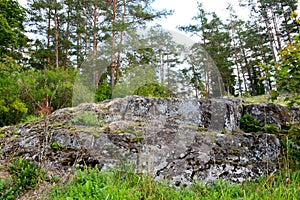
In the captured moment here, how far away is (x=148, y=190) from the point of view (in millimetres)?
2686

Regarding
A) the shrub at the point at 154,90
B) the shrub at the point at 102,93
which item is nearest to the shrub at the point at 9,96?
the shrub at the point at 102,93

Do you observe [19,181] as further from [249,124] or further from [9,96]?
[9,96]

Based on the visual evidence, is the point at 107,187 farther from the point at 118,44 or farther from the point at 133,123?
the point at 118,44

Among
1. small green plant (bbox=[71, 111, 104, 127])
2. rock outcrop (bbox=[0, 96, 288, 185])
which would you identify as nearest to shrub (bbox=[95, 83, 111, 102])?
rock outcrop (bbox=[0, 96, 288, 185])

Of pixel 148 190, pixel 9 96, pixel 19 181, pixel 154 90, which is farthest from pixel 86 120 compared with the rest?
pixel 9 96

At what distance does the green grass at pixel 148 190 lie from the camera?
2.47 metres

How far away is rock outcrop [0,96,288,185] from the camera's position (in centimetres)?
340

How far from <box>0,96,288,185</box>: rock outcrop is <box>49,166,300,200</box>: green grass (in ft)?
0.78

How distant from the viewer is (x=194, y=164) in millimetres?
3443

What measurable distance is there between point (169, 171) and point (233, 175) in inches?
33.8

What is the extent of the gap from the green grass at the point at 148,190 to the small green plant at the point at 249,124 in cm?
152

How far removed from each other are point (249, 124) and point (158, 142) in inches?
75.0

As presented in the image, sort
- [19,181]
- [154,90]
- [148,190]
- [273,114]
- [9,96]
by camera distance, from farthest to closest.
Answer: [9,96] < [154,90] < [273,114] < [19,181] < [148,190]

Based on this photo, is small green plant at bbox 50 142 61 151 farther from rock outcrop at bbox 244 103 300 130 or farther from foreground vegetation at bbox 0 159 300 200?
rock outcrop at bbox 244 103 300 130
